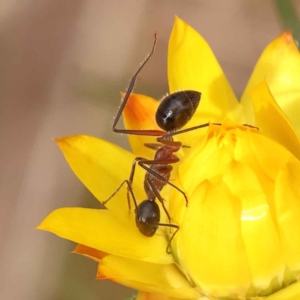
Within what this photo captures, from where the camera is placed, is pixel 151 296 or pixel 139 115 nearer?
pixel 151 296

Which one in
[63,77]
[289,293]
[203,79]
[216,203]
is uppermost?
[63,77]

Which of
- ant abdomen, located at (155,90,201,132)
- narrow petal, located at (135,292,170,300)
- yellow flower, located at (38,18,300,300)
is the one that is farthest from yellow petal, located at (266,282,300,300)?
ant abdomen, located at (155,90,201,132)

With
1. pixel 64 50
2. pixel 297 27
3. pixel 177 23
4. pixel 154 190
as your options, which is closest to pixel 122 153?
pixel 154 190

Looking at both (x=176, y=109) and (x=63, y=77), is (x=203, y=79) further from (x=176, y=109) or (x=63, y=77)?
(x=63, y=77)

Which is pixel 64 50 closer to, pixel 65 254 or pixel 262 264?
pixel 65 254

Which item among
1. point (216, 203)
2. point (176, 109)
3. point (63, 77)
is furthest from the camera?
point (63, 77)

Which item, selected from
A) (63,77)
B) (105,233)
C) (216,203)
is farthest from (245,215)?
(63,77)
